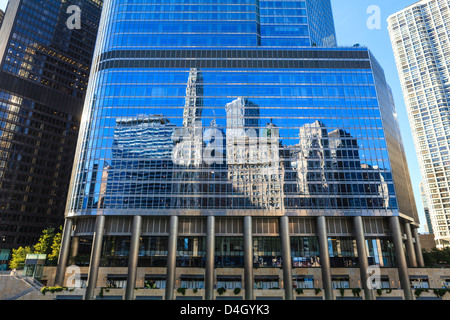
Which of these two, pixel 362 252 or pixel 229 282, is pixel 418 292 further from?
pixel 229 282

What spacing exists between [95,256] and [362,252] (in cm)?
5653

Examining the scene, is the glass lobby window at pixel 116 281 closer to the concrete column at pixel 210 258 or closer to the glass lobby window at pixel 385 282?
the concrete column at pixel 210 258

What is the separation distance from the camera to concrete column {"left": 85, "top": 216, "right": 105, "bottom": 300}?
57.8m

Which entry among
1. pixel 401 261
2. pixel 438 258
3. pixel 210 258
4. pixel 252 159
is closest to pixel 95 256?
pixel 210 258

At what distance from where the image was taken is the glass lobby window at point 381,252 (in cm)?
6544

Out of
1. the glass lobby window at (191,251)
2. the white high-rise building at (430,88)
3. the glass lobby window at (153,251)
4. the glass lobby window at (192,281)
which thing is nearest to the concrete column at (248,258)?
the glass lobby window at (192,281)

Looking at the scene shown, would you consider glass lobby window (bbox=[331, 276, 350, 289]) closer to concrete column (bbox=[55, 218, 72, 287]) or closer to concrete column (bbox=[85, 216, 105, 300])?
concrete column (bbox=[85, 216, 105, 300])

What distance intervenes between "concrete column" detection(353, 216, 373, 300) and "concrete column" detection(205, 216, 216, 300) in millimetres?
31090

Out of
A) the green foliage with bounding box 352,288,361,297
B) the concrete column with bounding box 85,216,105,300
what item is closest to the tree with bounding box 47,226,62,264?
the concrete column with bounding box 85,216,105,300

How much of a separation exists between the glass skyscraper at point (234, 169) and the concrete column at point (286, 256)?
283mm

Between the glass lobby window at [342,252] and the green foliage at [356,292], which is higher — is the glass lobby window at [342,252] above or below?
above

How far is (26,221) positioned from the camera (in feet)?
351

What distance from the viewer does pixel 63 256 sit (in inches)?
2514
